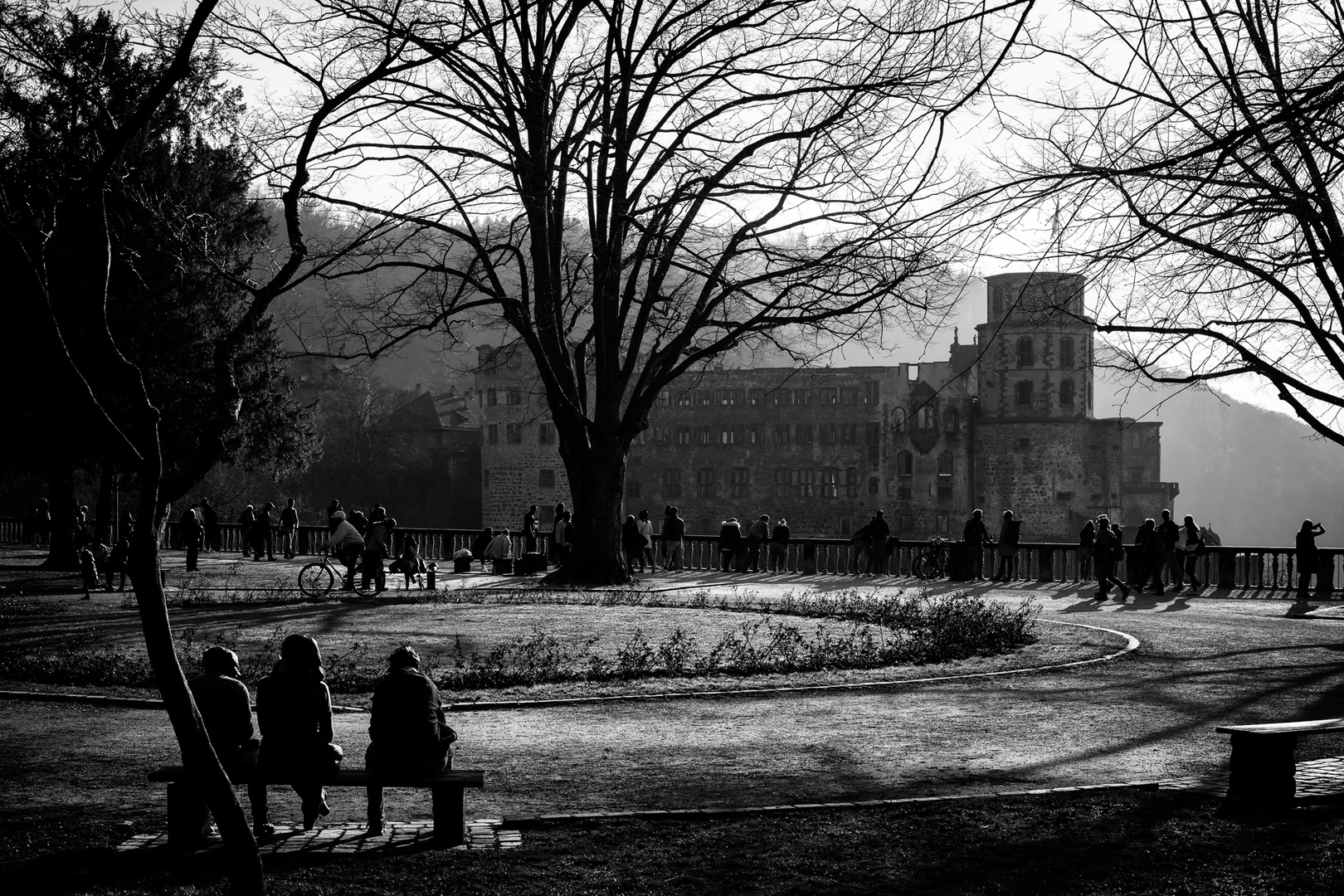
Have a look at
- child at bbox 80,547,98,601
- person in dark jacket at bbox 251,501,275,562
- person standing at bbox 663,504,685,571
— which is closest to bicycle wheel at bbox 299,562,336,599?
child at bbox 80,547,98,601

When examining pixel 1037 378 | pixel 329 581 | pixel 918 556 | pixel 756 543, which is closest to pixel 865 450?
pixel 1037 378

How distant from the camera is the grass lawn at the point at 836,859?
648cm

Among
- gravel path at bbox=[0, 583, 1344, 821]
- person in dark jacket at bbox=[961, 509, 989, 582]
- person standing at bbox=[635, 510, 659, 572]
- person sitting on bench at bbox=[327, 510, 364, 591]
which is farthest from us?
person standing at bbox=[635, 510, 659, 572]

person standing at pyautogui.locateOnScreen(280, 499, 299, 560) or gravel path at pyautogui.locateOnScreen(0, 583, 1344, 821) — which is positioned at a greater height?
person standing at pyautogui.locateOnScreen(280, 499, 299, 560)

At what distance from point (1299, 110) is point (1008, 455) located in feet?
286

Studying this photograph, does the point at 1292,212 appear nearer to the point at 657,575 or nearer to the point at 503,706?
the point at 503,706

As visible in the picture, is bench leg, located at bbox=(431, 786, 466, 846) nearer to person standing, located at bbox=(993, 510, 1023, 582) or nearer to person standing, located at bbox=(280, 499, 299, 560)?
person standing, located at bbox=(993, 510, 1023, 582)

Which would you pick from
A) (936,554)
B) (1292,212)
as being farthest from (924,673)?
(936,554)

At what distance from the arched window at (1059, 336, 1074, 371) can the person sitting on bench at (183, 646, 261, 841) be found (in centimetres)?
8760

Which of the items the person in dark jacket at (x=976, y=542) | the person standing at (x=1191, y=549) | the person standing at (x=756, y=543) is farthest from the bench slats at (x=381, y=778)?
the person standing at (x=756, y=543)

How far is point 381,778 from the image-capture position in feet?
24.4

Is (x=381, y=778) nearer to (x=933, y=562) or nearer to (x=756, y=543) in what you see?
(x=933, y=562)

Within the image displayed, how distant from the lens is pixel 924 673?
15141 mm

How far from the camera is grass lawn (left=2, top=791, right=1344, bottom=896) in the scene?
648cm
